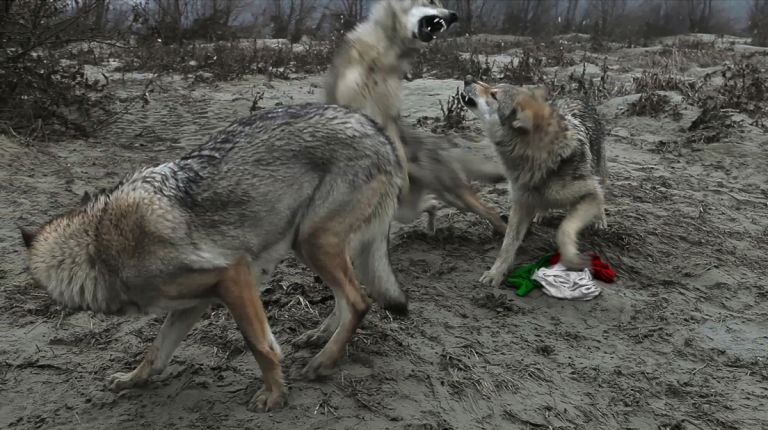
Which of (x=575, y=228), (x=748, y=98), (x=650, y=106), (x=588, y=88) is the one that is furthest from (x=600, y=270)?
(x=588, y=88)

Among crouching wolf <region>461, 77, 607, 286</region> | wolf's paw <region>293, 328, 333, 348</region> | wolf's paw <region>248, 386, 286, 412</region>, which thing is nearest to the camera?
wolf's paw <region>248, 386, 286, 412</region>

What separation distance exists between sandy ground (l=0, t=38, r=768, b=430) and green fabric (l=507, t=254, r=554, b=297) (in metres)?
0.07

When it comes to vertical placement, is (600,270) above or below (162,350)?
below

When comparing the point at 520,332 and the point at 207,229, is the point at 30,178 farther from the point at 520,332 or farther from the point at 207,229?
the point at 520,332

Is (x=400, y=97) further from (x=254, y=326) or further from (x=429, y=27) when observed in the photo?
(x=254, y=326)

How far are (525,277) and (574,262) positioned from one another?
441 millimetres

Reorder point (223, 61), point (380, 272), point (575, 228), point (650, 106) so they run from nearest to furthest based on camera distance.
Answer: point (380, 272)
point (575, 228)
point (650, 106)
point (223, 61)

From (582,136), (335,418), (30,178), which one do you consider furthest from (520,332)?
(30,178)

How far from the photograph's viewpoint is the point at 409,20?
6109 mm

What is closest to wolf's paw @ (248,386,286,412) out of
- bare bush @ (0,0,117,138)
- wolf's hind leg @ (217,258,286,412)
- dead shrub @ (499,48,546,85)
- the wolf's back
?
wolf's hind leg @ (217,258,286,412)

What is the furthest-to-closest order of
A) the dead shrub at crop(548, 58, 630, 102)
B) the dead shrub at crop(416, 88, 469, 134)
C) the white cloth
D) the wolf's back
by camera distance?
the dead shrub at crop(548, 58, 630, 102), the dead shrub at crop(416, 88, 469, 134), the wolf's back, the white cloth

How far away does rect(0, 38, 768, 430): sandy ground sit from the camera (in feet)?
12.3

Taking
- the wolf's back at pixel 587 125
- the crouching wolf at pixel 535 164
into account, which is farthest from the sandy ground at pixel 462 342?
the wolf's back at pixel 587 125

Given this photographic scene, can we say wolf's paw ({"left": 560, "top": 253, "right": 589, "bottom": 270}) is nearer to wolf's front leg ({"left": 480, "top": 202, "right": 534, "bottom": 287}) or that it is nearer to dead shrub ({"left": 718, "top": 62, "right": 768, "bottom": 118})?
wolf's front leg ({"left": 480, "top": 202, "right": 534, "bottom": 287})
